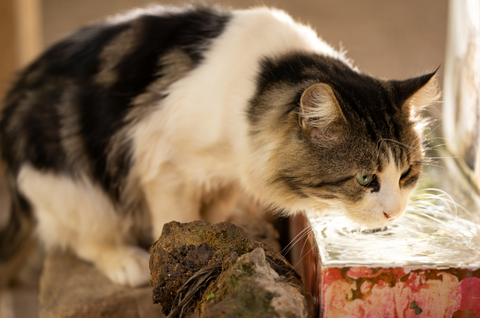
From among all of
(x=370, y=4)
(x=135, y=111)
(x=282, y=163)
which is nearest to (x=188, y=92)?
(x=135, y=111)

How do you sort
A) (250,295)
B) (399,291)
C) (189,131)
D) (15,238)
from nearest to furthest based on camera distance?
1. (250,295)
2. (399,291)
3. (189,131)
4. (15,238)

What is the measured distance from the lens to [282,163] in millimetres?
1326

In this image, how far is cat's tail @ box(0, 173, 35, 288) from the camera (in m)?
1.92

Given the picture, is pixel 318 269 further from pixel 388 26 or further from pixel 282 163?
pixel 388 26

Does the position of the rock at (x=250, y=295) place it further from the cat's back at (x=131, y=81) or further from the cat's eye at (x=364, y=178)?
the cat's back at (x=131, y=81)

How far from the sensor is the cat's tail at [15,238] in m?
1.92

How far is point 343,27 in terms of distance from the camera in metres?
4.02

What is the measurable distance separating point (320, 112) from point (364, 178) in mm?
206

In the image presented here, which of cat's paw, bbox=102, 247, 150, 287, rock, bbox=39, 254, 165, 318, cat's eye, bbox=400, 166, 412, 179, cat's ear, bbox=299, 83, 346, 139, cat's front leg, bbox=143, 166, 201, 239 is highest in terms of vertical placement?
cat's ear, bbox=299, 83, 346, 139

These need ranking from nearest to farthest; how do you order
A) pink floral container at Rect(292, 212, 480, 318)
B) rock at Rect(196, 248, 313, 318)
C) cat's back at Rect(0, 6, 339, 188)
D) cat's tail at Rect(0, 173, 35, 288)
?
rock at Rect(196, 248, 313, 318)
pink floral container at Rect(292, 212, 480, 318)
cat's back at Rect(0, 6, 339, 188)
cat's tail at Rect(0, 173, 35, 288)

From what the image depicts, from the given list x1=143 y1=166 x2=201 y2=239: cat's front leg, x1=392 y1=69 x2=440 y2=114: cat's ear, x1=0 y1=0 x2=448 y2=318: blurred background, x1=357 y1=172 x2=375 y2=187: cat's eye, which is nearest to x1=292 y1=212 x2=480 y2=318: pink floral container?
x1=357 y1=172 x2=375 y2=187: cat's eye

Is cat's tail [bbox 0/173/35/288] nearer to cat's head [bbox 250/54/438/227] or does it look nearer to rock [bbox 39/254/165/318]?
rock [bbox 39/254/165/318]

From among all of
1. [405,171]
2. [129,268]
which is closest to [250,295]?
[405,171]

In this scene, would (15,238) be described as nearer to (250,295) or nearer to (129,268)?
(129,268)
